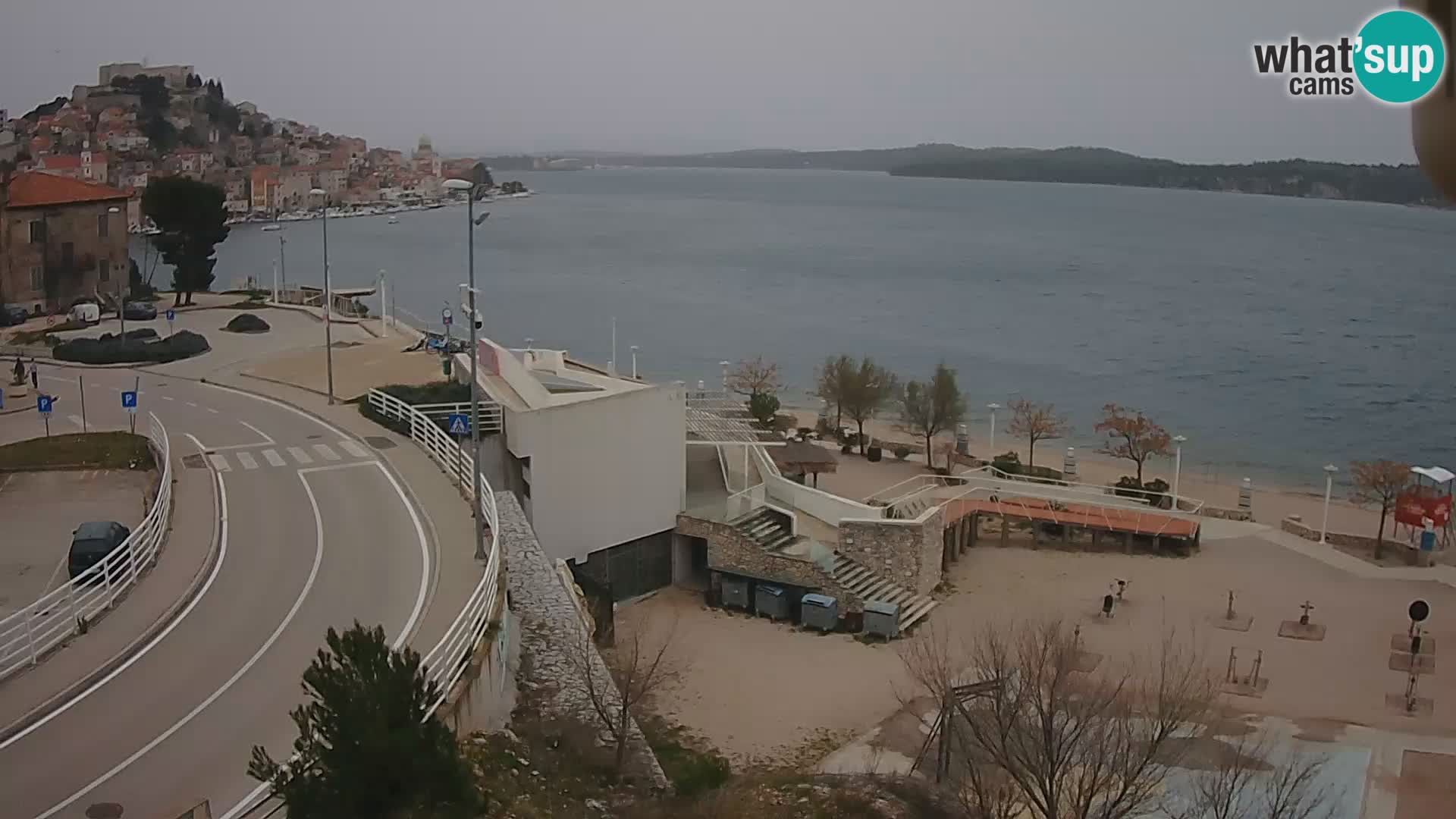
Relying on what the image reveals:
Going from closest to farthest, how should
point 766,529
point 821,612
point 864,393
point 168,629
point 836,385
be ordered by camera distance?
1. point 168,629
2. point 821,612
3. point 766,529
4. point 864,393
5. point 836,385

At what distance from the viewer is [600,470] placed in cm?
2461

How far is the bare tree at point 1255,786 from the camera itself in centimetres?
1305

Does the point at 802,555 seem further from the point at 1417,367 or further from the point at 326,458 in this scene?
the point at 1417,367

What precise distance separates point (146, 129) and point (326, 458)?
627 ft

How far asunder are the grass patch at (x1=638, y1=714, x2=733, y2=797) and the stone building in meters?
37.5

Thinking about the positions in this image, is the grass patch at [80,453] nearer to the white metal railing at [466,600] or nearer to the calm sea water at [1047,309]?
the white metal railing at [466,600]

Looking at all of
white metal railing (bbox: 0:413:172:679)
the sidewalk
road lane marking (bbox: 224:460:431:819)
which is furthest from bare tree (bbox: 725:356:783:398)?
white metal railing (bbox: 0:413:172:679)

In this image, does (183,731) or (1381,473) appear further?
(1381,473)

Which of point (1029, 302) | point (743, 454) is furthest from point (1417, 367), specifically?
point (743, 454)

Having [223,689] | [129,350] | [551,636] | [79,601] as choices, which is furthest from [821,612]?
[129,350]

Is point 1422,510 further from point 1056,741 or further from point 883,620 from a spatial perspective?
point 1056,741

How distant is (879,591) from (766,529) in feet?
8.89

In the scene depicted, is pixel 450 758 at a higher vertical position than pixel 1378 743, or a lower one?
higher

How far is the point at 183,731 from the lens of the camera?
11992 millimetres
